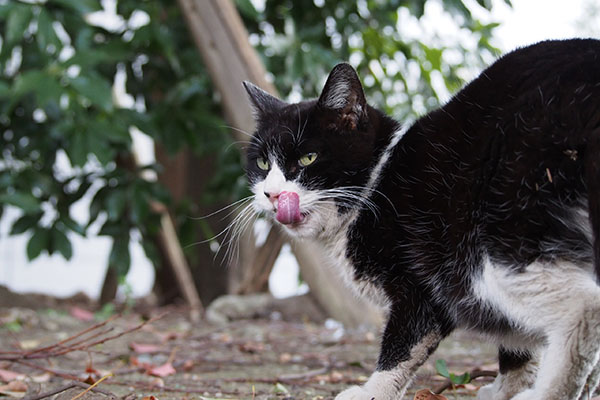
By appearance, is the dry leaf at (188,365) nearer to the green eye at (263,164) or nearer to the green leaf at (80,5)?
the green eye at (263,164)

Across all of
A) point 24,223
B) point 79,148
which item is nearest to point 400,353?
point 79,148

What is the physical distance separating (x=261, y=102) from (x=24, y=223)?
7.64 feet

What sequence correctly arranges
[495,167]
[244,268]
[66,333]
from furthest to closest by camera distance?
[244,268], [66,333], [495,167]

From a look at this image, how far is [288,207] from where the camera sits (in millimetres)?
1810

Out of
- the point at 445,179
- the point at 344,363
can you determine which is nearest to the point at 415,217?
the point at 445,179

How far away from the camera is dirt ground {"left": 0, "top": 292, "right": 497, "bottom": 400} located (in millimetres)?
2004

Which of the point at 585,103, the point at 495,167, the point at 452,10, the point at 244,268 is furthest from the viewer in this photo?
the point at 244,268

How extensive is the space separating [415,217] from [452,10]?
1.77 m

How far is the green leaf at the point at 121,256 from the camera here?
4090 mm

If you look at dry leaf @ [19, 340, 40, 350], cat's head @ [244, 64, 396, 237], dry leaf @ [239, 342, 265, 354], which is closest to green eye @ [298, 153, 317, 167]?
cat's head @ [244, 64, 396, 237]

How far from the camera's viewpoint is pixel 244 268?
469 centimetres

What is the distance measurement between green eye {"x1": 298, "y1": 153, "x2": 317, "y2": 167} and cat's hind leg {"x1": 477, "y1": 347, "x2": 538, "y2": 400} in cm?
72

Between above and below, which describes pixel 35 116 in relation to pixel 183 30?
below

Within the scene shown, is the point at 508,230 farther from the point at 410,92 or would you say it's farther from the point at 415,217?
the point at 410,92
